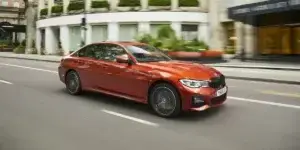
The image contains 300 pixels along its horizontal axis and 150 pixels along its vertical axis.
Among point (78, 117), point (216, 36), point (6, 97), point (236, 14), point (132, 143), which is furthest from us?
point (216, 36)

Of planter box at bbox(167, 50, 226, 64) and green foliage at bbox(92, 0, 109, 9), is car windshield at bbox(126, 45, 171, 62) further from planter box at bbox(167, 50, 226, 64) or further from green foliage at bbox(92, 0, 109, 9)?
green foliage at bbox(92, 0, 109, 9)

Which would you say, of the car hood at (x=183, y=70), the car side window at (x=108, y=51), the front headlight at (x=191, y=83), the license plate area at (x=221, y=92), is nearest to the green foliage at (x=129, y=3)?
the car side window at (x=108, y=51)

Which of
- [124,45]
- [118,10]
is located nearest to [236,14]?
[118,10]

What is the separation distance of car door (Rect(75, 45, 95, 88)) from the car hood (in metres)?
1.89

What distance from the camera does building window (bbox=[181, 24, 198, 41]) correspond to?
38.8 m

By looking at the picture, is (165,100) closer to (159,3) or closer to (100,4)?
(159,3)

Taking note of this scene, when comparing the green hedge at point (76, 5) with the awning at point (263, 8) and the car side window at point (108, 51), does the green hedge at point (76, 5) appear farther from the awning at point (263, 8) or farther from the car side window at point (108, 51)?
the car side window at point (108, 51)

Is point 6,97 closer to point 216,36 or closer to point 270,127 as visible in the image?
point 270,127

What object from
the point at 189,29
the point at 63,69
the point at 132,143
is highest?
the point at 189,29

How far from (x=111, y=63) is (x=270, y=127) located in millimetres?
3817

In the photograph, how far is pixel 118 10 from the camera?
131 ft

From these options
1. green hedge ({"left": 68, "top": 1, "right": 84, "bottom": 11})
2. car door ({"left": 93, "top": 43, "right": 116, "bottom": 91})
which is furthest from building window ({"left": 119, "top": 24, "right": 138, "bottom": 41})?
car door ({"left": 93, "top": 43, "right": 116, "bottom": 91})

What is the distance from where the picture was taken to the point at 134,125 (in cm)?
739

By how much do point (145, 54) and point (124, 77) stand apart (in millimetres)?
796
